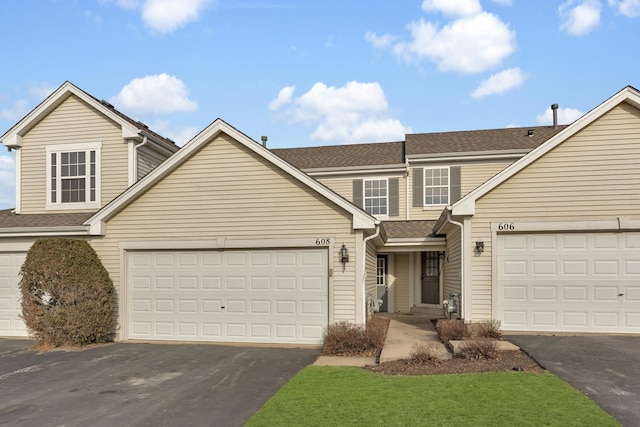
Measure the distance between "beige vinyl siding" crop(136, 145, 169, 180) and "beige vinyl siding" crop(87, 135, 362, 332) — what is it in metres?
2.72

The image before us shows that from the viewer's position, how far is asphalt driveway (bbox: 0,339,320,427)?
271 inches

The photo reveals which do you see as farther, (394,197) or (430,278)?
(430,278)

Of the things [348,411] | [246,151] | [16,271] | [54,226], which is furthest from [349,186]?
[348,411]

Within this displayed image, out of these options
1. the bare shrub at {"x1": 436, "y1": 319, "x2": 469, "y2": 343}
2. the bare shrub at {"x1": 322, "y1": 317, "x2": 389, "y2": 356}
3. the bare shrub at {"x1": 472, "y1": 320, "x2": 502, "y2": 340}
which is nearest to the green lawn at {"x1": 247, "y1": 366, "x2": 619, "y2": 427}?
the bare shrub at {"x1": 322, "y1": 317, "x2": 389, "y2": 356}

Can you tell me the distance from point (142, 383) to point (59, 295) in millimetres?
4683

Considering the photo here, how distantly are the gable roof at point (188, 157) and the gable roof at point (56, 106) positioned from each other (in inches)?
118

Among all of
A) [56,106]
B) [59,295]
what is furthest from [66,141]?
[59,295]

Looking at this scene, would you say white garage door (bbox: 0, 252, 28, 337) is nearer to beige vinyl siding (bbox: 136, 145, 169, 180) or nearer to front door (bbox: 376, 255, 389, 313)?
beige vinyl siding (bbox: 136, 145, 169, 180)

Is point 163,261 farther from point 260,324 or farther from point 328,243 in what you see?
point 328,243

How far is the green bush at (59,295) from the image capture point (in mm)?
11820

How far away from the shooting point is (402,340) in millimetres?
11672

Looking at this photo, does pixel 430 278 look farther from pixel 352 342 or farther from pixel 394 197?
pixel 352 342

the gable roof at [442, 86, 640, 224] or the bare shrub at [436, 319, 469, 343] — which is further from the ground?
the gable roof at [442, 86, 640, 224]

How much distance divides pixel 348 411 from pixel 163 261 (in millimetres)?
8107
